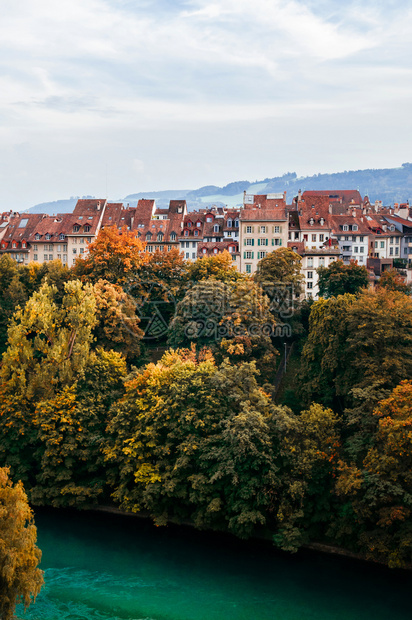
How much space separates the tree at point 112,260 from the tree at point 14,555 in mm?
40017

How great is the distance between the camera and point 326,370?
51656 mm

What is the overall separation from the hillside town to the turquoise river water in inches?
1760

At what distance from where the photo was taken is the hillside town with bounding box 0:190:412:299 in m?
89.2

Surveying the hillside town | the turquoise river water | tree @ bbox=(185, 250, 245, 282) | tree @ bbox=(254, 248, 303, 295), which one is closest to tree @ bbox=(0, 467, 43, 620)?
the turquoise river water

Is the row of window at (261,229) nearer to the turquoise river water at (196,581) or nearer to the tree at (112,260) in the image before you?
the tree at (112,260)

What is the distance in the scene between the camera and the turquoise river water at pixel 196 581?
122ft

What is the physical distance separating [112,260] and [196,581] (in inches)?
1497

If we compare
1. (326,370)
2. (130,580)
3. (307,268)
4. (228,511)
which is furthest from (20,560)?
(307,268)

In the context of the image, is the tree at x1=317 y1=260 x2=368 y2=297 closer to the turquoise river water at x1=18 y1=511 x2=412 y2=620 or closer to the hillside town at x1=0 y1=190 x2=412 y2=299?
the hillside town at x1=0 y1=190 x2=412 y2=299

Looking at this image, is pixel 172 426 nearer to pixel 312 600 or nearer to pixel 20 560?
pixel 312 600

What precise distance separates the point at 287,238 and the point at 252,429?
164ft

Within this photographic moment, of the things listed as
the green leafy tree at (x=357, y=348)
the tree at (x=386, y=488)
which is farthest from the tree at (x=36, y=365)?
the tree at (x=386, y=488)

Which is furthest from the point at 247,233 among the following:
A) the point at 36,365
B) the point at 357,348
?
the point at 357,348

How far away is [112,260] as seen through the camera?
7050 cm
